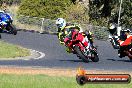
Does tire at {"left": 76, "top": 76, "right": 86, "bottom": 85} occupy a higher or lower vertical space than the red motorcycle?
higher

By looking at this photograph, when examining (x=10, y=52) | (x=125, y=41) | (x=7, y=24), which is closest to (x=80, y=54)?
(x=125, y=41)

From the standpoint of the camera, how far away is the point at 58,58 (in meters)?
22.8

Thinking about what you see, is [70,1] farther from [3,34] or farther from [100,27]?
[3,34]

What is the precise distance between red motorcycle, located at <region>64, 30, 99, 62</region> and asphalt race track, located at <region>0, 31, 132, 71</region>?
0.31m

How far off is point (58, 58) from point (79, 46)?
2.30 meters

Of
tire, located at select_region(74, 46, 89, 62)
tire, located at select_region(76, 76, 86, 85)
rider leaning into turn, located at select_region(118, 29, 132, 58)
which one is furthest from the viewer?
rider leaning into turn, located at select_region(118, 29, 132, 58)

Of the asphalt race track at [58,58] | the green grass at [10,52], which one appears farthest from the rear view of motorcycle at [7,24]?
the green grass at [10,52]

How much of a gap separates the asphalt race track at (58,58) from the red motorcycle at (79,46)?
1.00 ft

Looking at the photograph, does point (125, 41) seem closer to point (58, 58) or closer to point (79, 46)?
point (79, 46)

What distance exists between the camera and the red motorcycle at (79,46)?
20.5 m

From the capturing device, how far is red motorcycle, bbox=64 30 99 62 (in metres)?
A: 20.5

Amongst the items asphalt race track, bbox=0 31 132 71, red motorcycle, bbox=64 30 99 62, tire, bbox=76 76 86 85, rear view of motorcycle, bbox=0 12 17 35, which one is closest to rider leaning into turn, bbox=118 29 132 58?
asphalt race track, bbox=0 31 132 71

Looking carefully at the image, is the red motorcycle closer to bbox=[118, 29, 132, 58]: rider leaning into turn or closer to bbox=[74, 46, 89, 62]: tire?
bbox=[74, 46, 89, 62]: tire

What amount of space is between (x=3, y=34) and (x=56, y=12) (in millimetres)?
12419
